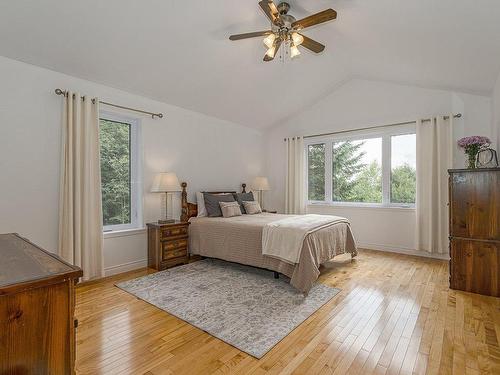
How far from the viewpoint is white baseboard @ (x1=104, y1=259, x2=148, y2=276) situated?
3.47 metres

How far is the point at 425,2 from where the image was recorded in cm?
234

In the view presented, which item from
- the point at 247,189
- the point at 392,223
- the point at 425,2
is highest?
the point at 425,2

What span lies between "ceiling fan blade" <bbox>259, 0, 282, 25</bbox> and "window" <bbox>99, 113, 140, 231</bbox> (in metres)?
2.43

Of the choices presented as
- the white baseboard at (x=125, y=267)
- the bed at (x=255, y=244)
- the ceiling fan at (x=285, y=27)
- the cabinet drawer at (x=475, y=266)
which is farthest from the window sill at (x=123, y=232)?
the cabinet drawer at (x=475, y=266)

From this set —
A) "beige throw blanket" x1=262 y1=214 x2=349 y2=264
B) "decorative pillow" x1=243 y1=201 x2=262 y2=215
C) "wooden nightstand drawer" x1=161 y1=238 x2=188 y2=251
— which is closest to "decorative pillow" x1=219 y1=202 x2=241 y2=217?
"decorative pillow" x1=243 y1=201 x2=262 y2=215

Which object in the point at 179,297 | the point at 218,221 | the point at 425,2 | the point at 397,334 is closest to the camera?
the point at 397,334

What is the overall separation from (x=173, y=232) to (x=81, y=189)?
124 centimetres

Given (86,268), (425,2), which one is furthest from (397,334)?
(86,268)

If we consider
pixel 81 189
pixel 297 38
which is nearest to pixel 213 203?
pixel 81 189

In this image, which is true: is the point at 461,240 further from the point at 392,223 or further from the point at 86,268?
the point at 86,268

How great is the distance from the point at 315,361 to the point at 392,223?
352 centimetres

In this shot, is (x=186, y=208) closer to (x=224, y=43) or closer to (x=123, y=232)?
(x=123, y=232)

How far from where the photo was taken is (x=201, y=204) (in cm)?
435

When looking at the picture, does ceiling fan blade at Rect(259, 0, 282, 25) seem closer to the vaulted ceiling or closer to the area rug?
the vaulted ceiling
